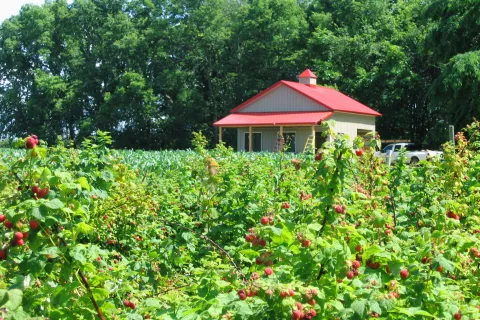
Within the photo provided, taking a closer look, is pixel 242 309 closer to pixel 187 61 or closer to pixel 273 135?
pixel 273 135

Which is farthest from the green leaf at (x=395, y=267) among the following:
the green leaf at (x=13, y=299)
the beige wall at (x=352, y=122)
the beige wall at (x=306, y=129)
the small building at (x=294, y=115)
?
the beige wall at (x=306, y=129)

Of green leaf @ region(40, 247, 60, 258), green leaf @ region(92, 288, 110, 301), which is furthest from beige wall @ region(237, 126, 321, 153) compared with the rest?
green leaf @ region(40, 247, 60, 258)

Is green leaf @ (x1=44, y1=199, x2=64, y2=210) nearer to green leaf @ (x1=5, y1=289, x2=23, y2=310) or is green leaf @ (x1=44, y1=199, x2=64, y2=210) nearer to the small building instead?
green leaf @ (x1=5, y1=289, x2=23, y2=310)

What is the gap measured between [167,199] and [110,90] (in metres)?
51.0

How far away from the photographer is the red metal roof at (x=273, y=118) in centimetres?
3766

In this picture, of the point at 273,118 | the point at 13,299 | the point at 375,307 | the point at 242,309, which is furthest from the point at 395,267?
the point at 273,118

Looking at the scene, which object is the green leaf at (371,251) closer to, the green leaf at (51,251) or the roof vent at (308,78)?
the green leaf at (51,251)

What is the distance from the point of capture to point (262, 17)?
169ft

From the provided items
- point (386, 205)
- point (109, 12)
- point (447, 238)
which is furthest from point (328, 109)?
point (447, 238)

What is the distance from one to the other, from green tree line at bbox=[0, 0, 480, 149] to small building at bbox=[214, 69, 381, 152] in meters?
5.10

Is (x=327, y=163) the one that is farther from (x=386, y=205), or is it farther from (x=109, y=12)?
(x=109, y=12)

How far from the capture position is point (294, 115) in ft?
130

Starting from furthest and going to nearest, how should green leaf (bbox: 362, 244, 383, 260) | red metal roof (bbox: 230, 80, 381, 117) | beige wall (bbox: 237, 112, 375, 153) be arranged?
beige wall (bbox: 237, 112, 375, 153) → red metal roof (bbox: 230, 80, 381, 117) → green leaf (bbox: 362, 244, 383, 260)

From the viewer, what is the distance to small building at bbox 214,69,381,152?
38.8 m
